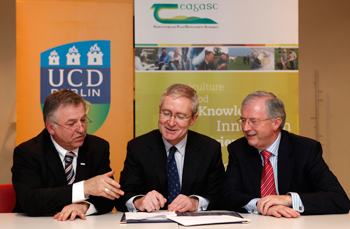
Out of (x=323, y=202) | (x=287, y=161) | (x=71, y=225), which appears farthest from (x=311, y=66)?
(x=71, y=225)

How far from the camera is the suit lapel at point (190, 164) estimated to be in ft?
9.73

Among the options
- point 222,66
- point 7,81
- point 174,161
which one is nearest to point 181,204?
point 174,161

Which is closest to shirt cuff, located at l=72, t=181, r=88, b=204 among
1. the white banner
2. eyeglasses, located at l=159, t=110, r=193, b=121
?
eyeglasses, located at l=159, t=110, r=193, b=121

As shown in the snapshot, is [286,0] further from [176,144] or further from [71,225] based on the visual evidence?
[71,225]

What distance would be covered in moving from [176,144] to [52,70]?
68.8 inches

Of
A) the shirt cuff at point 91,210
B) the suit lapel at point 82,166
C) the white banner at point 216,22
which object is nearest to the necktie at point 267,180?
the shirt cuff at point 91,210

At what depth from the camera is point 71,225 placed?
84.1 inches

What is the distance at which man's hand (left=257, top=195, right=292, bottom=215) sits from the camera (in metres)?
2.40

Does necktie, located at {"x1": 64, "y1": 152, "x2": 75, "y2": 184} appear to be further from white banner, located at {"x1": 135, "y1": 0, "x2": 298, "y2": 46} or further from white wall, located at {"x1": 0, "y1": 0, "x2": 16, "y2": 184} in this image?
white wall, located at {"x1": 0, "y1": 0, "x2": 16, "y2": 184}

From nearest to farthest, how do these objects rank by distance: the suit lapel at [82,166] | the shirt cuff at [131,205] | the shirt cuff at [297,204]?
the shirt cuff at [297,204] → the shirt cuff at [131,205] → the suit lapel at [82,166]

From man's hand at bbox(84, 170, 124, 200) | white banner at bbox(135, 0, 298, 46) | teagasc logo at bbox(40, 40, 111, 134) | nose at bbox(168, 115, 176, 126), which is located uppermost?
white banner at bbox(135, 0, 298, 46)

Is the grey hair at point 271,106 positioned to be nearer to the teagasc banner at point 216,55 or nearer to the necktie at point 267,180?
the necktie at point 267,180

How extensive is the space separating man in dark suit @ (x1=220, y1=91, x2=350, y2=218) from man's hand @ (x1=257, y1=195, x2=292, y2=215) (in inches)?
7.1

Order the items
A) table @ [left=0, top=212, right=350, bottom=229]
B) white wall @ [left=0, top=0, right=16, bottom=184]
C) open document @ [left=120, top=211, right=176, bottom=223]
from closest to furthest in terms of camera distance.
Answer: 1. table @ [left=0, top=212, right=350, bottom=229]
2. open document @ [left=120, top=211, right=176, bottom=223]
3. white wall @ [left=0, top=0, right=16, bottom=184]
